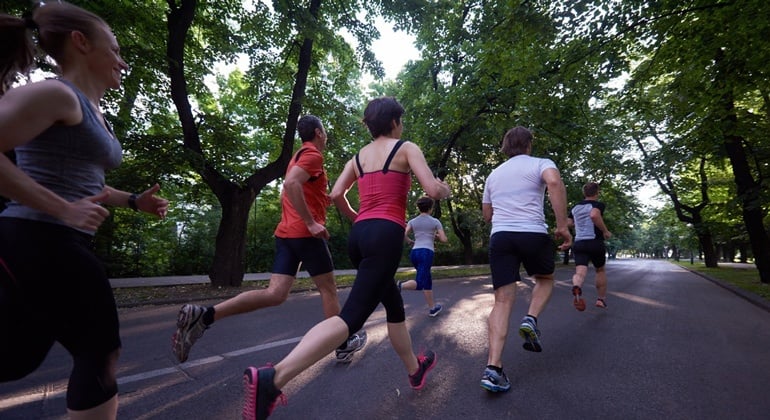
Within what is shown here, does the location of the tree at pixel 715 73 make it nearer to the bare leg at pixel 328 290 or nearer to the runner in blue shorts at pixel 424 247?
the runner in blue shorts at pixel 424 247

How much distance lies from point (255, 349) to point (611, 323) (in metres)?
4.85

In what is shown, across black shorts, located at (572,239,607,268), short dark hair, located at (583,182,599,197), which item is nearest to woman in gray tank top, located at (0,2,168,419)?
black shorts, located at (572,239,607,268)

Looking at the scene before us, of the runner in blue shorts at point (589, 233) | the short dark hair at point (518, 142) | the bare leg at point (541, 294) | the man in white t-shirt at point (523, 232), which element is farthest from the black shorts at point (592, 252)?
the short dark hair at point (518, 142)

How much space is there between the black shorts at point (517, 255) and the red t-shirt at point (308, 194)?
155 centimetres

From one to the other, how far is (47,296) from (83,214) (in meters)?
0.28

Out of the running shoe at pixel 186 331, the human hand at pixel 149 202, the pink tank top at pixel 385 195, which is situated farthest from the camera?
the running shoe at pixel 186 331

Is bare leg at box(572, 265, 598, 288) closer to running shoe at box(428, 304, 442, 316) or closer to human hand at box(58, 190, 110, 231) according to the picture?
running shoe at box(428, 304, 442, 316)

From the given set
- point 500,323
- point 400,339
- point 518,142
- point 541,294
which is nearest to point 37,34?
point 400,339

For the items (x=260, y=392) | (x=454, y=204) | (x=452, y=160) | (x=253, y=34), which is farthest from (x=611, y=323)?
(x=454, y=204)

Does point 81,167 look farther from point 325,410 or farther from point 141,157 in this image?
point 141,157

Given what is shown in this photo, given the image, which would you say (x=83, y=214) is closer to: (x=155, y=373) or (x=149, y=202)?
Answer: (x=149, y=202)

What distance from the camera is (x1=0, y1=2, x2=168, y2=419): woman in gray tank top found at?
114 cm

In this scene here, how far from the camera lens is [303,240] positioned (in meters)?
3.13

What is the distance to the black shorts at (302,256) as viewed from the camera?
10.3ft
